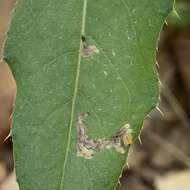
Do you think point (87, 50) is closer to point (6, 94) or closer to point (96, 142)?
point (96, 142)

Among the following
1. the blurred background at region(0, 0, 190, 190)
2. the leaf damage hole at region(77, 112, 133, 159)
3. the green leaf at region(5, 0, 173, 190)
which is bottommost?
the blurred background at region(0, 0, 190, 190)

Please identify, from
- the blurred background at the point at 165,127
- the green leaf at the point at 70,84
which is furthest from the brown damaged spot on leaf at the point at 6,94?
the green leaf at the point at 70,84

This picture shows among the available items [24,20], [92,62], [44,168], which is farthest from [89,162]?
[24,20]

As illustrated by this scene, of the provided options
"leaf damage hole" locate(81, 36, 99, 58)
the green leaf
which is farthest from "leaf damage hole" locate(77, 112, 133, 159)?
"leaf damage hole" locate(81, 36, 99, 58)

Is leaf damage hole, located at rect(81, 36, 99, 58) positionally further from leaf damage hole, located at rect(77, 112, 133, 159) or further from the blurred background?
the blurred background

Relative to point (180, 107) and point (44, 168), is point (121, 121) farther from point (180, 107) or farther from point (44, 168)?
point (180, 107)

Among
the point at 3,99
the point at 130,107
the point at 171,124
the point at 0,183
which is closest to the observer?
the point at 130,107
